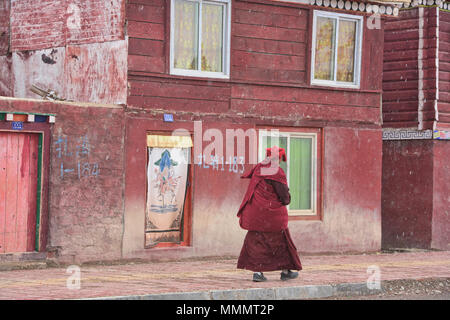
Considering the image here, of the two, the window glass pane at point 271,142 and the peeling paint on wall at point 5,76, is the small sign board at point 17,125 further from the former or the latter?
the window glass pane at point 271,142

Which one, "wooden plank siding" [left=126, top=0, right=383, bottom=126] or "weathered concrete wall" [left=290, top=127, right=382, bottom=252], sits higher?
"wooden plank siding" [left=126, top=0, right=383, bottom=126]

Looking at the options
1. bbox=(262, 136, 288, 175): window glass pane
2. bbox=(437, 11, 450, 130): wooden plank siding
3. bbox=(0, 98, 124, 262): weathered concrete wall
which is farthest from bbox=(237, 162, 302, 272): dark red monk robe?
bbox=(437, 11, 450, 130): wooden plank siding

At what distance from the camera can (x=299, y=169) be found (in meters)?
→ 16.1

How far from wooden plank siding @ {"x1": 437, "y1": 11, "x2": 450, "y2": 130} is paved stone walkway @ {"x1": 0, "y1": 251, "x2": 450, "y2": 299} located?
13.1ft

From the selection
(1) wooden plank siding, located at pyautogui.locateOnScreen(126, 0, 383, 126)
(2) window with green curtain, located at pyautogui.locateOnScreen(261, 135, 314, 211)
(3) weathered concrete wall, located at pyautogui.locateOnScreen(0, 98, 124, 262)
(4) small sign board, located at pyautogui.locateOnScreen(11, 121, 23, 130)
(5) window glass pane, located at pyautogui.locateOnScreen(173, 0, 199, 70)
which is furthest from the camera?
(2) window with green curtain, located at pyautogui.locateOnScreen(261, 135, 314, 211)

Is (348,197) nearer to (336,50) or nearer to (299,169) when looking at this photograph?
(299,169)

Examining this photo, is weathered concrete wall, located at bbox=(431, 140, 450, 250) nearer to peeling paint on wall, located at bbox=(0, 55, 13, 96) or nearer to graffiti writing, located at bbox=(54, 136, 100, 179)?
graffiti writing, located at bbox=(54, 136, 100, 179)

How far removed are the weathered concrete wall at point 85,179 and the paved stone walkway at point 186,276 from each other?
0.49 meters

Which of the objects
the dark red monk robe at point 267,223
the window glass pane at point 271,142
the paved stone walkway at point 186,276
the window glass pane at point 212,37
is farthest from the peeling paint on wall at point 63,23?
the dark red monk robe at point 267,223

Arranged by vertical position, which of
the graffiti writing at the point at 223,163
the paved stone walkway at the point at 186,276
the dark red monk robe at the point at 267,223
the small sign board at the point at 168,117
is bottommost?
the paved stone walkway at the point at 186,276

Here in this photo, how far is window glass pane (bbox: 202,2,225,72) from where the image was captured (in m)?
14.9

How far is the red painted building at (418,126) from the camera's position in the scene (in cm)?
1778

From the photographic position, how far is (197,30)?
14.8 m
